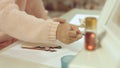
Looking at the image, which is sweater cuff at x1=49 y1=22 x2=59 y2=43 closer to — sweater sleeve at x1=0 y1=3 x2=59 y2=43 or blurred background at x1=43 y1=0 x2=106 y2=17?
sweater sleeve at x1=0 y1=3 x2=59 y2=43

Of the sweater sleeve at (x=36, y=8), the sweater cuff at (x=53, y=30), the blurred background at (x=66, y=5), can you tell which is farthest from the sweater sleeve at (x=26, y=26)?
the blurred background at (x=66, y=5)

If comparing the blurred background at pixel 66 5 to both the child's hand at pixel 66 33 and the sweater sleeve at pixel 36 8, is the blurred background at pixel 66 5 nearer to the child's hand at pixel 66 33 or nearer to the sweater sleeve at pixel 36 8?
the sweater sleeve at pixel 36 8

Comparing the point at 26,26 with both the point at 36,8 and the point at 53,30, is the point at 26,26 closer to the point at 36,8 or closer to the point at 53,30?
the point at 53,30

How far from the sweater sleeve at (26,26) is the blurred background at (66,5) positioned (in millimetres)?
1966

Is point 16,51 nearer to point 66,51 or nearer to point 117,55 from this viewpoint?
point 66,51

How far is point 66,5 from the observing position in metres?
2.91

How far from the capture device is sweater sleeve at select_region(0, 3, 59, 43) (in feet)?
2.35

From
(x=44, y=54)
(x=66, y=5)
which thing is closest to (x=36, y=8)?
(x=44, y=54)

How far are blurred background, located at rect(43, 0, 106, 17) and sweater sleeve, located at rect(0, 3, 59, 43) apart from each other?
6.45 ft

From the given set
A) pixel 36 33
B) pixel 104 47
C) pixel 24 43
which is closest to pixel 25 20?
pixel 36 33

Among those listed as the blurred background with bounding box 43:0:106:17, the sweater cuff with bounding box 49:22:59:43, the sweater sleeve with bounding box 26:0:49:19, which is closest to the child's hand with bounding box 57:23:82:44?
the sweater cuff with bounding box 49:22:59:43

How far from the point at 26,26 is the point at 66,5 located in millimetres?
2213

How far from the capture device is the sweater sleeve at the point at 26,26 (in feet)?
2.35

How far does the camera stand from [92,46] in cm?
60
